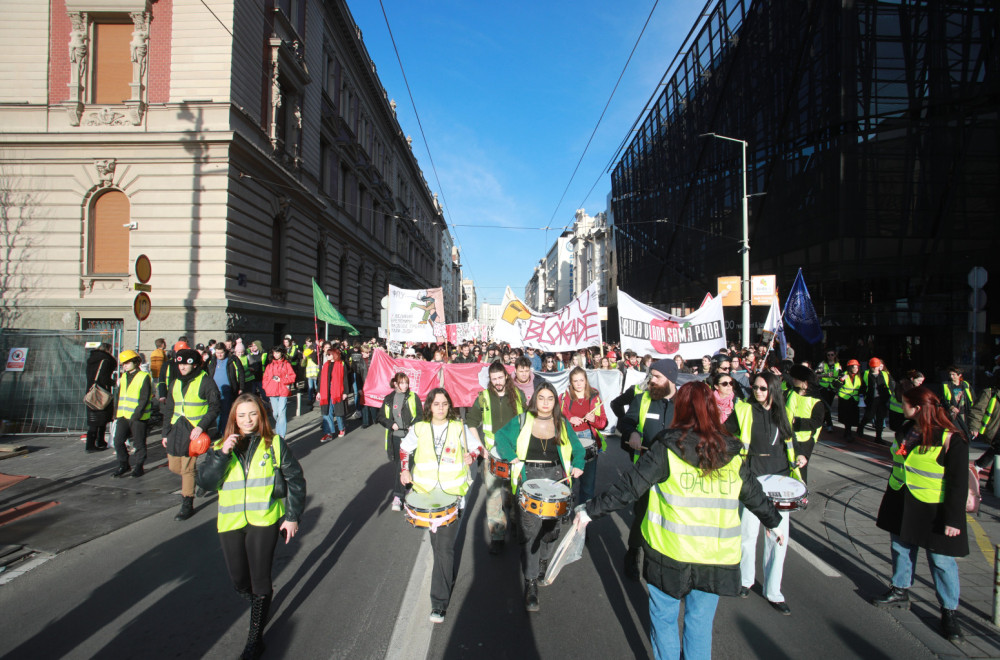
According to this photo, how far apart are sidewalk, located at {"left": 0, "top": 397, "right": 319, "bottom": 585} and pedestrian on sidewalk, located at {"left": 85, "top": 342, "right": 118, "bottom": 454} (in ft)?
0.89

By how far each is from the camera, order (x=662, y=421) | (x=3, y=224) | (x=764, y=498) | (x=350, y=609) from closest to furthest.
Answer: (x=764, y=498) → (x=350, y=609) → (x=662, y=421) → (x=3, y=224)

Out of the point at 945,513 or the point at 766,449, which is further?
the point at 766,449

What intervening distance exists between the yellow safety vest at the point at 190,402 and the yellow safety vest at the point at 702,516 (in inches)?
204

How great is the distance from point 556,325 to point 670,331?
7.13 feet

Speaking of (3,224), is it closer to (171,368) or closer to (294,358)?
(294,358)

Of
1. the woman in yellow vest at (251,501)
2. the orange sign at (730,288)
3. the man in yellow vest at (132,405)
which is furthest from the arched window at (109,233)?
the orange sign at (730,288)

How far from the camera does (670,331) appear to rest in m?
9.72

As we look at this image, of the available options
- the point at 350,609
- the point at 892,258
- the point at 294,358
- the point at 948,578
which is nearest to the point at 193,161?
the point at 294,358

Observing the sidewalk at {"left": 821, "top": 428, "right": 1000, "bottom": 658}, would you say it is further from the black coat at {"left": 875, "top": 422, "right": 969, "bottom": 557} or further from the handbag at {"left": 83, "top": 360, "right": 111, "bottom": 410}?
the handbag at {"left": 83, "top": 360, "right": 111, "bottom": 410}

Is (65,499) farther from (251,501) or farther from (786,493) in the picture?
(786,493)

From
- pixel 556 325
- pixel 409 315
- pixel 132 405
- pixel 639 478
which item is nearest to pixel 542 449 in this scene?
pixel 639 478

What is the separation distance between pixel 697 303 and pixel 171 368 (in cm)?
2765

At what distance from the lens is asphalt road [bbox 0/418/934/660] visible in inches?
130

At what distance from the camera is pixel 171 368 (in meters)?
6.30
